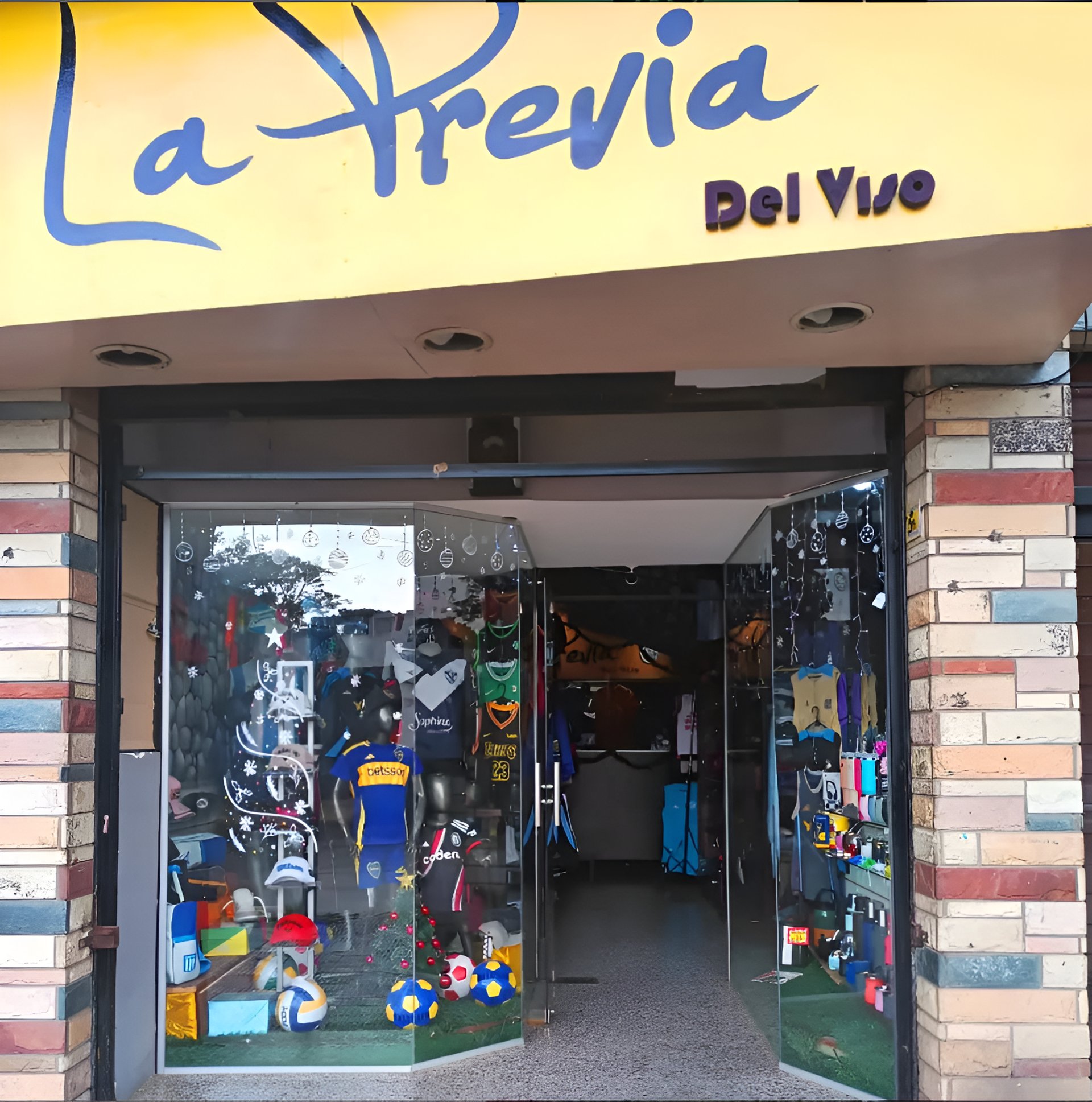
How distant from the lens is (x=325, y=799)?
4254mm

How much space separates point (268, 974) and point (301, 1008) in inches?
7.2

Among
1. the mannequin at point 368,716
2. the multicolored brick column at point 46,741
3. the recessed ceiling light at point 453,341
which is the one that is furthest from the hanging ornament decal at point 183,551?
the recessed ceiling light at point 453,341

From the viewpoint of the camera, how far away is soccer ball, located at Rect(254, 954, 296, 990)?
4172mm

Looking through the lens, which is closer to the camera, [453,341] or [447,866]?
[453,341]

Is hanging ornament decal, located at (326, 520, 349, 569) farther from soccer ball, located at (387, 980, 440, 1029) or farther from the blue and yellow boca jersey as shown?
soccer ball, located at (387, 980, 440, 1029)

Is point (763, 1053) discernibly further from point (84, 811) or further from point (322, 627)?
point (84, 811)

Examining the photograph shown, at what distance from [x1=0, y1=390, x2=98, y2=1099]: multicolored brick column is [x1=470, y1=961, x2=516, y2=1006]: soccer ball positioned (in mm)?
1447

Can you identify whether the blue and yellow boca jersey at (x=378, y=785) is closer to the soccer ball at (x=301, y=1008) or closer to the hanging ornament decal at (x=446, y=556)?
the soccer ball at (x=301, y=1008)

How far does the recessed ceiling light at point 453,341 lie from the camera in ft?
10.4

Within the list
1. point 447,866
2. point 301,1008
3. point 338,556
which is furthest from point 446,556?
point 301,1008

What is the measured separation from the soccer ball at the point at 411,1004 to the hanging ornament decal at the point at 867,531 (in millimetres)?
2389

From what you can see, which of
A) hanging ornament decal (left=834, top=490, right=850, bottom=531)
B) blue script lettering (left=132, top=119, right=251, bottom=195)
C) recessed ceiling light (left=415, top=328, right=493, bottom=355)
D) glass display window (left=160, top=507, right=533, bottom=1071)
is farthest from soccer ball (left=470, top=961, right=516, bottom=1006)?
blue script lettering (left=132, top=119, right=251, bottom=195)

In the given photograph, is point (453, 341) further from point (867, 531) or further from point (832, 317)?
point (867, 531)

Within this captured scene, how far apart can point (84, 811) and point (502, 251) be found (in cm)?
244
